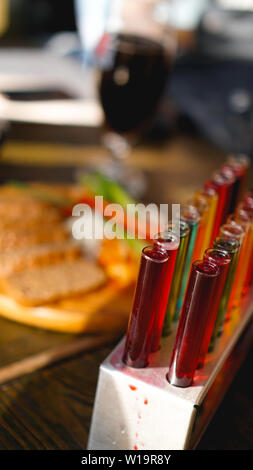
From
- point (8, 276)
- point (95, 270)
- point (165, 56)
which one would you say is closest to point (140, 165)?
point (165, 56)

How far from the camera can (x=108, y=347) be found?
0.83m

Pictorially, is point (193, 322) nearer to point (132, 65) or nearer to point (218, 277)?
point (218, 277)

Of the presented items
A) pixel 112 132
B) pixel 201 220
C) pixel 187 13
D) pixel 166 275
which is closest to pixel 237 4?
pixel 187 13

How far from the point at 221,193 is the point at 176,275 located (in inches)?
6.9

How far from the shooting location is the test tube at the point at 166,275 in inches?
22.8

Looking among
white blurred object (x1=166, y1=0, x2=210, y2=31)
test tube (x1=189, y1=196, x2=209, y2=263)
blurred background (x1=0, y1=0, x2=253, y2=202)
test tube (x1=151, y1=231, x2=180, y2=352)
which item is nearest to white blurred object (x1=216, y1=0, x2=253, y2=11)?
white blurred object (x1=166, y1=0, x2=210, y2=31)

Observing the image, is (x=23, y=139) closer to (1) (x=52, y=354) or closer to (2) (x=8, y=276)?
(2) (x=8, y=276)

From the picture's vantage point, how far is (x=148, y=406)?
0.59 m

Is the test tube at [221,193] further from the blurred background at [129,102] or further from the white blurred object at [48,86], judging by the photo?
the white blurred object at [48,86]

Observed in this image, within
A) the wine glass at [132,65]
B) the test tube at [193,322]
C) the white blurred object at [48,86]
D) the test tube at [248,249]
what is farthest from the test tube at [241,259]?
the white blurred object at [48,86]

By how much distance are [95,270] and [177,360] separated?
0.38 m

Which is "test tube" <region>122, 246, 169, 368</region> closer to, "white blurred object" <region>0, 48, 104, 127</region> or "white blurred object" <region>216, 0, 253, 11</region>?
"white blurred object" <region>0, 48, 104, 127</region>

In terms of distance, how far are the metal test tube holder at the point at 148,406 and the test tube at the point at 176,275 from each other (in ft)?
0.09

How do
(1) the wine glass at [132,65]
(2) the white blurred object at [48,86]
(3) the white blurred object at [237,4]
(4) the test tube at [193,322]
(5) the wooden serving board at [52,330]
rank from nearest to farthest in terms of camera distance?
1. (4) the test tube at [193,322]
2. (5) the wooden serving board at [52,330]
3. (1) the wine glass at [132,65]
4. (2) the white blurred object at [48,86]
5. (3) the white blurred object at [237,4]
